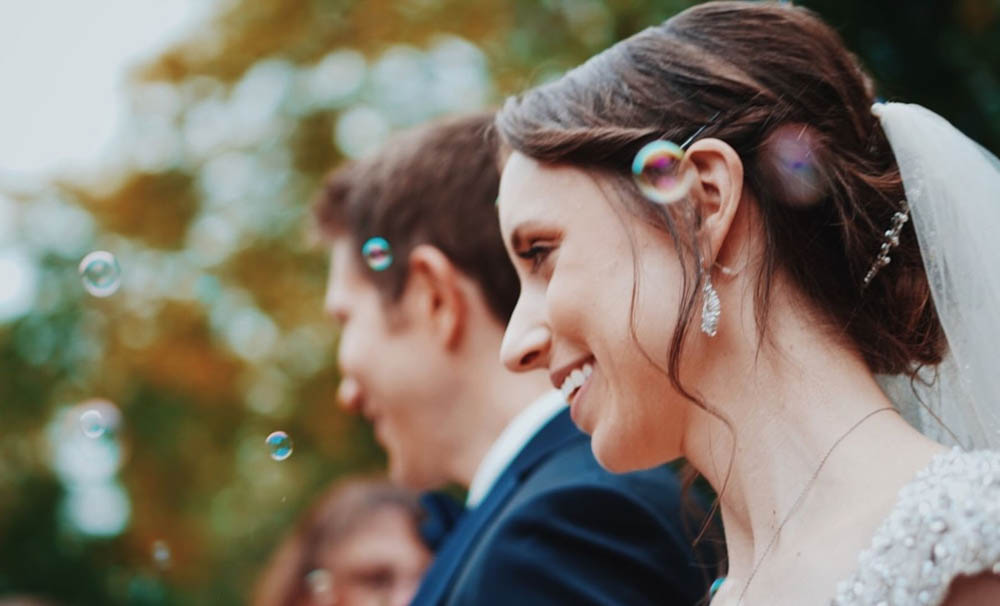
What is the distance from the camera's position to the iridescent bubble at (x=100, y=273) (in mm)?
4613

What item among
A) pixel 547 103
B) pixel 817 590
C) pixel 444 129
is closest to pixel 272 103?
pixel 444 129

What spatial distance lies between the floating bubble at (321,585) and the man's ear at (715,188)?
3.45 meters

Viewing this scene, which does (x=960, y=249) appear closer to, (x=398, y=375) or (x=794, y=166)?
(x=794, y=166)

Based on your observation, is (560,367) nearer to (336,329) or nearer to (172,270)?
(336,329)

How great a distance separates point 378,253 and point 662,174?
6.35 ft

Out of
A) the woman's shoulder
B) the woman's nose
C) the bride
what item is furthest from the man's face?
the woman's shoulder

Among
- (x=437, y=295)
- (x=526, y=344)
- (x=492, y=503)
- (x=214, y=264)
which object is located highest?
(x=526, y=344)

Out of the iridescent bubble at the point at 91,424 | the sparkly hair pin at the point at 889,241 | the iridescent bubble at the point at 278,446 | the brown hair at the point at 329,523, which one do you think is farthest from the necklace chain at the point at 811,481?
the brown hair at the point at 329,523

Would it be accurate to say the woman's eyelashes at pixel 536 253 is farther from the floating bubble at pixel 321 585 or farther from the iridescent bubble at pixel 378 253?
the floating bubble at pixel 321 585

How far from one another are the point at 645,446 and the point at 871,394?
0.45 m

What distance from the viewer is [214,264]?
13.0 m

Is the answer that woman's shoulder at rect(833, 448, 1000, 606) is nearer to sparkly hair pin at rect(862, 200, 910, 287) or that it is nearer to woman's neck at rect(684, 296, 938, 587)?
woman's neck at rect(684, 296, 938, 587)

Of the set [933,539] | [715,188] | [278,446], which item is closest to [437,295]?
[278,446]

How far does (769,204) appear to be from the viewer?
264 cm
